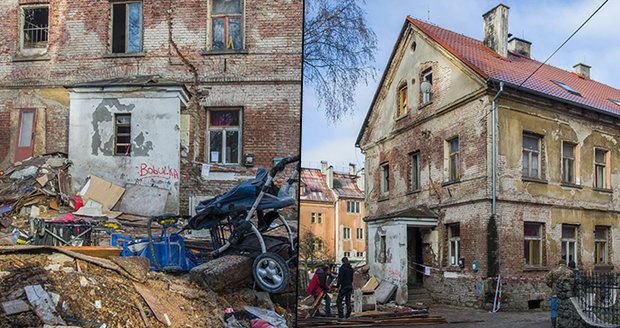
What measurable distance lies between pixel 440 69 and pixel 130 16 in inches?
90.6

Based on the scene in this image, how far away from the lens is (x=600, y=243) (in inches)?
133

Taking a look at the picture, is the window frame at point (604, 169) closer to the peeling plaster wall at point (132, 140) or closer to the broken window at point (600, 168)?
the broken window at point (600, 168)

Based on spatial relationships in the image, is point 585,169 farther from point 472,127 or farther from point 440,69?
point 440,69

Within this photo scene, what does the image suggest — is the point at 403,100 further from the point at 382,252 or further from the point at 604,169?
the point at 604,169

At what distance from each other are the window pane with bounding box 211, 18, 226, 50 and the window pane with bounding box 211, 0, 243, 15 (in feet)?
0.25

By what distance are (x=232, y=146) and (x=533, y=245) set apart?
2138 mm

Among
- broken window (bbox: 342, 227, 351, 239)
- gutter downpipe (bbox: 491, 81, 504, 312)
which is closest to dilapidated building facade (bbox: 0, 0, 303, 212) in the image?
broken window (bbox: 342, 227, 351, 239)

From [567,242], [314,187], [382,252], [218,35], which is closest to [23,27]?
[218,35]

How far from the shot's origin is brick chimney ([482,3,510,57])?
346 centimetres

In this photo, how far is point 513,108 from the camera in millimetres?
3283

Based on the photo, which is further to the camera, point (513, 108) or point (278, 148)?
point (278, 148)

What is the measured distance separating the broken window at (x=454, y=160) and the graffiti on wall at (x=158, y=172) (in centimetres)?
187

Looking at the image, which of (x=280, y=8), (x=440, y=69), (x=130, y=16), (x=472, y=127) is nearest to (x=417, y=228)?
(x=472, y=127)

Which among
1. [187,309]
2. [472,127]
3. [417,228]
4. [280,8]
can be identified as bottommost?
[187,309]
